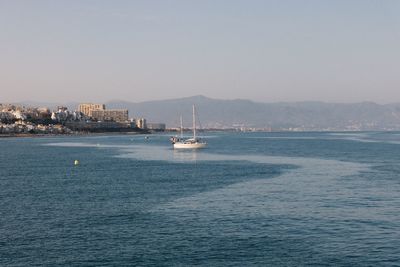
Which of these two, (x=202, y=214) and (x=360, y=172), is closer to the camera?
(x=202, y=214)

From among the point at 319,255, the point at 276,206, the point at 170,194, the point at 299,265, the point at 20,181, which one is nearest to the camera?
the point at 299,265

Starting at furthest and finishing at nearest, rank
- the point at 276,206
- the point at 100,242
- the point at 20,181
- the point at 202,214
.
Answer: the point at 20,181, the point at 276,206, the point at 202,214, the point at 100,242

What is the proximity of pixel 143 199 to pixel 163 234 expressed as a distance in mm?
17622

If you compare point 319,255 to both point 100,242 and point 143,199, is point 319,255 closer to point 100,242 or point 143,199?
point 100,242

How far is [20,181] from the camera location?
2963 inches

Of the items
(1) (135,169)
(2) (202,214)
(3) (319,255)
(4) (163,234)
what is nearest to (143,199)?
(2) (202,214)

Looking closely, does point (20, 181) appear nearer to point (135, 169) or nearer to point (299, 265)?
point (135, 169)

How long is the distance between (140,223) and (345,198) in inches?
965

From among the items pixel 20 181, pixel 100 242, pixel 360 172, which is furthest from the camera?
pixel 360 172

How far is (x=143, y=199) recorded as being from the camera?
58219mm

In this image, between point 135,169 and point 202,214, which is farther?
point 135,169

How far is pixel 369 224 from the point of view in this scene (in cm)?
4416

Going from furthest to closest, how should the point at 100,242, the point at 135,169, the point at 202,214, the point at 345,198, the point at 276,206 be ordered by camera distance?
the point at 135,169 → the point at 345,198 → the point at 276,206 → the point at 202,214 → the point at 100,242

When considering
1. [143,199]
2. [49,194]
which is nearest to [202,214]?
→ [143,199]
